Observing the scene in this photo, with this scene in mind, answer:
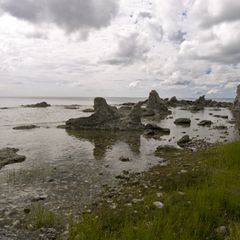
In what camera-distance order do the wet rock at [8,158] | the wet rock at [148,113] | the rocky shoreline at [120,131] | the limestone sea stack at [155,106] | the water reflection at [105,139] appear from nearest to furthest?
the rocky shoreline at [120,131] → the wet rock at [8,158] → the water reflection at [105,139] → the wet rock at [148,113] → the limestone sea stack at [155,106]

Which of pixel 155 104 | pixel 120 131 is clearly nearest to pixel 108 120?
pixel 120 131

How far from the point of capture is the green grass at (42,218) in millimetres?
13370

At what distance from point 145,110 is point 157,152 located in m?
58.8

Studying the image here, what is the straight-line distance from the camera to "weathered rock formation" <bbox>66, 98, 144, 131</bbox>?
5250cm

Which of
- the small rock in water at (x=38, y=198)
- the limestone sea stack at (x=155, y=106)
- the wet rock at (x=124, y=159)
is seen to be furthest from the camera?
the limestone sea stack at (x=155, y=106)

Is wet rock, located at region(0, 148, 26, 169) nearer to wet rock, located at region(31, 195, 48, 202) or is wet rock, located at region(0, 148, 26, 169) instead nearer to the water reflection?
the water reflection

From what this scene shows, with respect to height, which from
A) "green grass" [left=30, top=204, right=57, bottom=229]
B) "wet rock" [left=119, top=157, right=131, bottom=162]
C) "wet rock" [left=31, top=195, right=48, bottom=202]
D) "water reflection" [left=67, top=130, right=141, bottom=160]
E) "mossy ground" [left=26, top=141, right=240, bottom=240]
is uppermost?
"mossy ground" [left=26, top=141, right=240, bottom=240]

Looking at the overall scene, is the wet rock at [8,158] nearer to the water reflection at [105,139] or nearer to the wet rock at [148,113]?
the water reflection at [105,139]

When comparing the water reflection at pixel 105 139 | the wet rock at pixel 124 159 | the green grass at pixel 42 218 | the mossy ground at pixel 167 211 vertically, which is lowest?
the water reflection at pixel 105 139

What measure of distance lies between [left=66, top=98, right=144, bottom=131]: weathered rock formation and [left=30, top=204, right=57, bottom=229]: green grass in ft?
123

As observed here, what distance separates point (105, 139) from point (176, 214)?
2996cm

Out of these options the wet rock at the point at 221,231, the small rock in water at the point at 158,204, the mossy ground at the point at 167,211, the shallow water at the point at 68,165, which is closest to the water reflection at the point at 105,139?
the shallow water at the point at 68,165

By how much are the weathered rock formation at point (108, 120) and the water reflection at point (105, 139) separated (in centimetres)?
259

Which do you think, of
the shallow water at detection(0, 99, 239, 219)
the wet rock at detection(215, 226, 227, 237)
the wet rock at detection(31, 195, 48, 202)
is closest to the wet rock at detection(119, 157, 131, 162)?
the shallow water at detection(0, 99, 239, 219)
